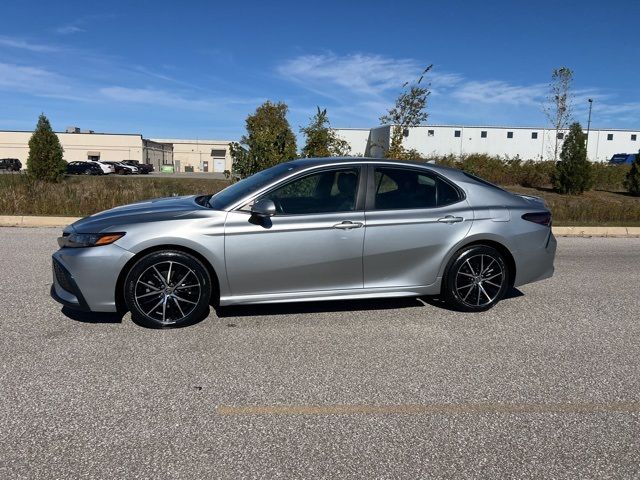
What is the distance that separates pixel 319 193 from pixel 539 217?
2.43m

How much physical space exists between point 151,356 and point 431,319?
8.93ft

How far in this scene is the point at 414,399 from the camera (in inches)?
138

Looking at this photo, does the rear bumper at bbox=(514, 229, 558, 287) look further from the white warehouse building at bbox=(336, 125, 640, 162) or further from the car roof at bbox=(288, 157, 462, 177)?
the white warehouse building at bbox=(336, 125, 640, 162)

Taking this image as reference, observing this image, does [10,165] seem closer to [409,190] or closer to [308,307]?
[308,307]

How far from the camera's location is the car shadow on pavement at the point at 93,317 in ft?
16.2

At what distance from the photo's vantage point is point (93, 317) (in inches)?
198

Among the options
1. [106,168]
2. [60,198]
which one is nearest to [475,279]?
[60,198]

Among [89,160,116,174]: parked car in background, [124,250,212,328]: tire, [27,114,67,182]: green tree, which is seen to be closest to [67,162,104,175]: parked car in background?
[89,160,116,174]: parked car in background

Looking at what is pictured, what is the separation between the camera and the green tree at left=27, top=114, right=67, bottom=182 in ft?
69.3

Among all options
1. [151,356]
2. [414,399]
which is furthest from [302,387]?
[151,356]

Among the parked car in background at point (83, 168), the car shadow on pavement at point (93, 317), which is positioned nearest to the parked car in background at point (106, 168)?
the parked car in background at point (83, 168)

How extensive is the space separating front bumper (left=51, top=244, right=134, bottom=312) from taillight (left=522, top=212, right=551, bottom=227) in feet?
13.2

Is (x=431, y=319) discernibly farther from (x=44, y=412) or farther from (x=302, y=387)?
(x=44, y=412)

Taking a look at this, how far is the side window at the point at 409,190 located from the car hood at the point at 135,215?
1.76 metres
